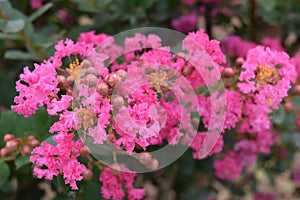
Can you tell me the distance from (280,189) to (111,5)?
190 centimetres

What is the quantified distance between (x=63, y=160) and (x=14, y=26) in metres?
0.50

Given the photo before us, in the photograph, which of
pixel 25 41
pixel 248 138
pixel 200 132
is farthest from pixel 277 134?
pixel 25 41

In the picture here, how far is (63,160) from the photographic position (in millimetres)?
1021

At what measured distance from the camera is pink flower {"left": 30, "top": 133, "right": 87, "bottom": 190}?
1006 mm

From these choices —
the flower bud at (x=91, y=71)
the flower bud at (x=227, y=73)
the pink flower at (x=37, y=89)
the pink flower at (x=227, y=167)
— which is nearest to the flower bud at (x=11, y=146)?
the pink flower at (x=37, y=89)

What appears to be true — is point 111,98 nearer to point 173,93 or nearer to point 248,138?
point 173,93

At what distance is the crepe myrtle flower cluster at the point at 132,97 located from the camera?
3.28ft

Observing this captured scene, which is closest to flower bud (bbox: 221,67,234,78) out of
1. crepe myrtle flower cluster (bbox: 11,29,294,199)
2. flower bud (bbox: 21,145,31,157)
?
crepe myrtle flower cluster (bbox: 11,29,294,199)

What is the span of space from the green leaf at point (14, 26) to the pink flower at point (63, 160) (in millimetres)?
436

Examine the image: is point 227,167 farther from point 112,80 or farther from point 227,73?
point 112,80

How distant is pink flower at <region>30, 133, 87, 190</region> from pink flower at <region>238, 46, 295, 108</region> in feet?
1.38

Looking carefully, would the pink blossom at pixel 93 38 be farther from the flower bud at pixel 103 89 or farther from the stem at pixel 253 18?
the stem at pixel 253 18

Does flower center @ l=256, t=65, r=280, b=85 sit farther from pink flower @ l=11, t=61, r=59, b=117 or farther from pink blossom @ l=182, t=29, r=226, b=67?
pink flower @ l=11, t=61, r=59, b=117

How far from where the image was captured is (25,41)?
1.45 metres
